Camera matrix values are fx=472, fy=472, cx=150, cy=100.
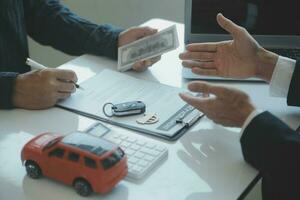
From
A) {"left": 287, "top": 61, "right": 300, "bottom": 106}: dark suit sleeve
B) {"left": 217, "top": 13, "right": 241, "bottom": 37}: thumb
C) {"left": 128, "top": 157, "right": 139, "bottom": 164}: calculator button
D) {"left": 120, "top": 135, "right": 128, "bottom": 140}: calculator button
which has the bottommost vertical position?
{"left": 128, "top": 157, "right": 139, "bottom": 164}: calculator button

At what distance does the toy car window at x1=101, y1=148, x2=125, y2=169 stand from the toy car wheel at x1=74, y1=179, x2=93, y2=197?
51 mm

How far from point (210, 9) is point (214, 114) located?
0.46 meters

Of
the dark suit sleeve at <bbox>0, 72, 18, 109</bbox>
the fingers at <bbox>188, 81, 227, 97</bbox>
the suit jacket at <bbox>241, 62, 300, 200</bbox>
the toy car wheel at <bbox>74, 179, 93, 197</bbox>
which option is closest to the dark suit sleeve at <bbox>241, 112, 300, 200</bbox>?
the suit jacket at <bbox>241, 62, 300, 200</bbox>

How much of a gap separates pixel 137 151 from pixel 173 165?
0.08 metres

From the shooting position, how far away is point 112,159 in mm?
843

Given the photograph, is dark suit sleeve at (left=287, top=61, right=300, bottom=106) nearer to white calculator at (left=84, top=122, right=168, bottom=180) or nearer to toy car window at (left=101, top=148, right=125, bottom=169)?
white calculator at (left=84, top=122, right=168, bottom=180)

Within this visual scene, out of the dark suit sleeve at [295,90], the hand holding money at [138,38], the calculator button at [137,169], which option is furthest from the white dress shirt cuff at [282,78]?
the calculator button at [137,169]

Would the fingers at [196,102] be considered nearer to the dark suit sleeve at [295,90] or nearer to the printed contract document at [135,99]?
the printed contract document at [135,99]

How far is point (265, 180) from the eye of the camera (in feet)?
3.03

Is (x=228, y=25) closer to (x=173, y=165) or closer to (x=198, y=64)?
(x=198, y=64)

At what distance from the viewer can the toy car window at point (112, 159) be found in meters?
0.83

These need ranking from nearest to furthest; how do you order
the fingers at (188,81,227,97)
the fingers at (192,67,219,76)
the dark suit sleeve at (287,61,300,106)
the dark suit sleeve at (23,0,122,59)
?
1. the fingers at (188,81,227,97)
2. the dark suit sleeve at (287,61,300,106)
3. the fingers at (192,67,219,76)
4. the dark suit sleeve at (23,0,122,59)

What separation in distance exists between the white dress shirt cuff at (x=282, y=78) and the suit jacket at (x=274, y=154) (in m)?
0.24

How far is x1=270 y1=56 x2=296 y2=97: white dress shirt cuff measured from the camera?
118cm
